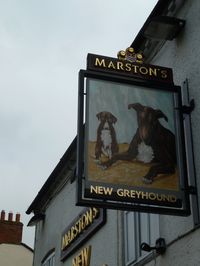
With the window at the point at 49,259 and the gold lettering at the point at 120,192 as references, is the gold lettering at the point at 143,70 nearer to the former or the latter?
the gold lettering at the point at 120,192

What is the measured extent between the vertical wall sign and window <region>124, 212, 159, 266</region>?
158cm

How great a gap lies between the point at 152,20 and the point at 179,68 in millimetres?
863

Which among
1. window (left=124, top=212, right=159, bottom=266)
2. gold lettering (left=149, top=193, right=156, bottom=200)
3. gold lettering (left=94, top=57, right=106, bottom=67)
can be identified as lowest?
gold lettering (left=149, top=193, right=156, bottom=200)

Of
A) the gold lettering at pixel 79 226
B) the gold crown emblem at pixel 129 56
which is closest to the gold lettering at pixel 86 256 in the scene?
the gold lettering at pixel 79 226

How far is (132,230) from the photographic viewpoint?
10375 millimetres

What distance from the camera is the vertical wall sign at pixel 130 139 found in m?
7.68

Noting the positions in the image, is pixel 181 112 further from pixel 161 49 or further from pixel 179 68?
pixel 161 49

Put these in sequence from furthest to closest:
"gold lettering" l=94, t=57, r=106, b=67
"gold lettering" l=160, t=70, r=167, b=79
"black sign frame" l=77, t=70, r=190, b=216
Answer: "gold lettering" l=160, t=70, r=167, b=79 → "gold lettering" l=94, t=57, r=106, b=67 → "black sign frame" l=77, t=70, r=190, b=216

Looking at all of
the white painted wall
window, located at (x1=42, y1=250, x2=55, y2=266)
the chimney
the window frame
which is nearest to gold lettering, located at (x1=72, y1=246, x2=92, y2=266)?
the window frame

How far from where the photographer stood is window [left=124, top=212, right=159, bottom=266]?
9477 millimetres

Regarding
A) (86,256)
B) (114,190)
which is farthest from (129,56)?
(86,256)

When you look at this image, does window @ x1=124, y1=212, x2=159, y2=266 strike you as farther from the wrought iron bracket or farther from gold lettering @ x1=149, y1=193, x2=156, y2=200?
the wrought iron bracket

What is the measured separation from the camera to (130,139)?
322 inches

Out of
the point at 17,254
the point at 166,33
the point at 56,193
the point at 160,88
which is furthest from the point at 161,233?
the point at 17,254
